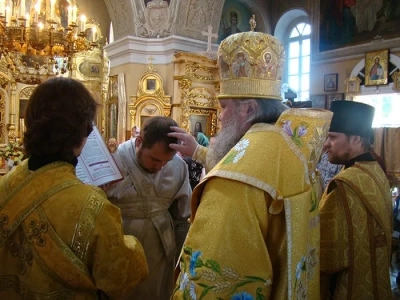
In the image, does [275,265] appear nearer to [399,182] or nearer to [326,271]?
[326,271]

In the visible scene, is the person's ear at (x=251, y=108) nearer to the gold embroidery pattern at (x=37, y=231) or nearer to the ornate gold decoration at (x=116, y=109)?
the gold embroidery pattern at (x=37, y=231)

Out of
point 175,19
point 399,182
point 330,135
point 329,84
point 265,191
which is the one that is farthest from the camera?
point 329,84

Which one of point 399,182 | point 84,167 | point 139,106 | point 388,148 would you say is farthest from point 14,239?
point 388,148

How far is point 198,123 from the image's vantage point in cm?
1050

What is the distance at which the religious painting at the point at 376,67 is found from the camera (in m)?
11.2

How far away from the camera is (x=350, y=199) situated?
226cm

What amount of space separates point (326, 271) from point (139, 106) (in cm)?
836

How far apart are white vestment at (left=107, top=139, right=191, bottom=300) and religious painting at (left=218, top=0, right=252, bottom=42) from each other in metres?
12.1

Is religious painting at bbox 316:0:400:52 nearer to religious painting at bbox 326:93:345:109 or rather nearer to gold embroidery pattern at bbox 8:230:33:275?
religious painting at bbox 326:93:345:109

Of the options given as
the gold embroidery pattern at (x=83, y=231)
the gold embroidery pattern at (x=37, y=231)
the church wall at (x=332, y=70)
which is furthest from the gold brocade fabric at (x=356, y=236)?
the church wall at (x=332, y=70)

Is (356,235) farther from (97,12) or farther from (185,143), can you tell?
(97,12)

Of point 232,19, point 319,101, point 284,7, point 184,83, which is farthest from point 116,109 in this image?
point 284,7

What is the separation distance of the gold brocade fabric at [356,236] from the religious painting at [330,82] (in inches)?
427

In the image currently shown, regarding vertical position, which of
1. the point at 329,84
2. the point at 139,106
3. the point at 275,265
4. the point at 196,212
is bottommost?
the point at 275,265
